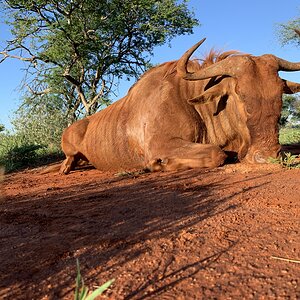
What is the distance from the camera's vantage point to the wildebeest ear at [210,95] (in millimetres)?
5730

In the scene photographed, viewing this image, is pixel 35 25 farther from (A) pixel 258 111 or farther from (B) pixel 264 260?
(B) pixel 264 260

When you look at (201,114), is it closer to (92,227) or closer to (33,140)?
A: (92,227)

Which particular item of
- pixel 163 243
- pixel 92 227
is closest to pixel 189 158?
pixel 92 227

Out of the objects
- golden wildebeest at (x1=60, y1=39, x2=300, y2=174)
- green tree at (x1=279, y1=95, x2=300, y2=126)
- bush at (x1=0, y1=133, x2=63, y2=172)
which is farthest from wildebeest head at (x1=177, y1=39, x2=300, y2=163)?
green tree at (x1=279, y1=95, x2=300, y2=126)

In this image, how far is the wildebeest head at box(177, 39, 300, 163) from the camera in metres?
5.08

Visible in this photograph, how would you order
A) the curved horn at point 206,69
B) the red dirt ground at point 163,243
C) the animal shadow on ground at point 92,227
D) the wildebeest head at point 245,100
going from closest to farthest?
1. the red dirt ground at point 163,243
2. the animal shadow on ground at point 92,227
3. the wildebeest head at point 245,100
4. the curved horn at point 206,69

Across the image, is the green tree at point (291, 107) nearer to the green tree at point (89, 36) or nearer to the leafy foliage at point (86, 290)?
the green tree at point (89, 36)

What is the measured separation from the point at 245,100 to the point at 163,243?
139 inches

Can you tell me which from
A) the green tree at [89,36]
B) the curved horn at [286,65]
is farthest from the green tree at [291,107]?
Result: the curved horn at [286,65]

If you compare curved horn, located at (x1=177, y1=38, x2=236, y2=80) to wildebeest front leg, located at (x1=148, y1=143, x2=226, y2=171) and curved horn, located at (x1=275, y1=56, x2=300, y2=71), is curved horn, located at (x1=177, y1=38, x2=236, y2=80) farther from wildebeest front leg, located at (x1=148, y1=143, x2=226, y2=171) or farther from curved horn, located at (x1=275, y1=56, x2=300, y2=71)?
wildebeest front leg, located at (x1=148, y1=143, x2=226, y2=171)

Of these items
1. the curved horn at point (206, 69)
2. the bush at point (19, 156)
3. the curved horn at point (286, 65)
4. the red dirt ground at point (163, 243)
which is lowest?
the red dirt ground at point (163, 243)

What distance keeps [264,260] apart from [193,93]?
15.3 feet

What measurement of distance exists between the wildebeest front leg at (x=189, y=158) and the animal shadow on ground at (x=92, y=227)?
0.97 m

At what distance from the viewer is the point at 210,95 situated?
19.0 ft
